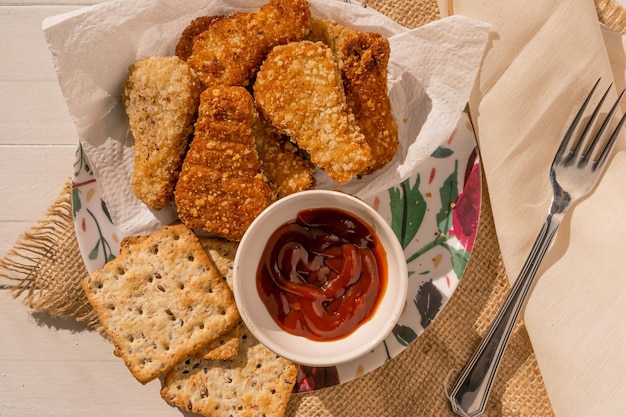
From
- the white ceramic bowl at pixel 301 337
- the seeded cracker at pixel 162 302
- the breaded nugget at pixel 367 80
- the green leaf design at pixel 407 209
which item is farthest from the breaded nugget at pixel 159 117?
the green leaf design at pixel 407 209

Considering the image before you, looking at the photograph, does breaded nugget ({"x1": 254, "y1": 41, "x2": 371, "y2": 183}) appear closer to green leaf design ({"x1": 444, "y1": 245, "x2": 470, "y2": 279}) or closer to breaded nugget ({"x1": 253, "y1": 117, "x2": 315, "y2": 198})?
breaded nugget ({"x1": 253, "y1": 117, "x2": 315, "y2": 198})

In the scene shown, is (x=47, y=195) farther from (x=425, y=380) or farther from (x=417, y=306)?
(x=425, y=380)

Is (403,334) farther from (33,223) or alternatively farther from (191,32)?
(33,223)

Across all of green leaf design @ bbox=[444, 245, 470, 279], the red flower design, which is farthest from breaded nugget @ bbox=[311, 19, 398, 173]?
green leaf design @ bbox=[444, 245, 470, 279]

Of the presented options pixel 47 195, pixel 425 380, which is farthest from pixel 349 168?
pixel 47 195

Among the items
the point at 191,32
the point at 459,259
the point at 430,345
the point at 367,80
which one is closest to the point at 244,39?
the point at 191,32

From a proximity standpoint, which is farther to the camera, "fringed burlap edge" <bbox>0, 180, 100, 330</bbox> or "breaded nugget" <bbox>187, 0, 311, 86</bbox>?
"fringed burlap edge" <bbox>0, 180, 100, 330</bbox>
